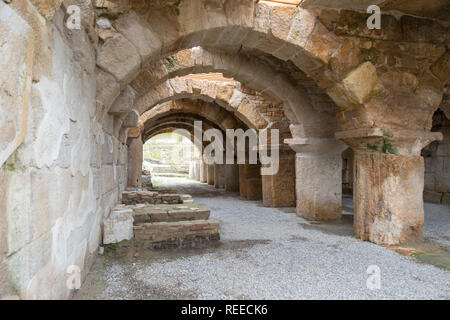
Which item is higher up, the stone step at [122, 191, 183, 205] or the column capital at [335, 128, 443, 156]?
the column capital at [335, 128, 443, 156]

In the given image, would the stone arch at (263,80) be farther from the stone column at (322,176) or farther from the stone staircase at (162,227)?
the stone staircase at (162,227)

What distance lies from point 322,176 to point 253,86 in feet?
6.73

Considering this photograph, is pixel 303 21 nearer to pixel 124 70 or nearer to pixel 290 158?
pixel 124 70

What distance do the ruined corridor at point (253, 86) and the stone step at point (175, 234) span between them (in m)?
0.02

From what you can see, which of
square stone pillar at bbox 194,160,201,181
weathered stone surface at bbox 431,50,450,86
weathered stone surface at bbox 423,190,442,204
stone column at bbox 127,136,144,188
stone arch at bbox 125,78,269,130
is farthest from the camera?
square stone pillar at bbox 194,160,201,181

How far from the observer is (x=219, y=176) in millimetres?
12133

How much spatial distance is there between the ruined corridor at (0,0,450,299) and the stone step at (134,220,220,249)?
2cm

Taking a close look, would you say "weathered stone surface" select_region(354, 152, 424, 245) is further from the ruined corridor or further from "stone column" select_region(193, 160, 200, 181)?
"stone column" select_region(193, 160, 200, 181)

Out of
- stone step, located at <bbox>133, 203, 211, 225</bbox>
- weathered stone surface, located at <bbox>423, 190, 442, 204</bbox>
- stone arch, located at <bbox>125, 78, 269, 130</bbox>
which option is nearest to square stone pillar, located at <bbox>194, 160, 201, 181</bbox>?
stone arch, located at <bbox>125, 78, 269, 130</bbox>

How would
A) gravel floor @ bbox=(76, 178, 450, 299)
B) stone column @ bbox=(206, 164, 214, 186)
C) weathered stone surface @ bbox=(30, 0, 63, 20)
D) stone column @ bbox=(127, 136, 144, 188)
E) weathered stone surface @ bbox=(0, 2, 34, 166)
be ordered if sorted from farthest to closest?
1. stone column @ bbox=(206, 164, 214, 186)
2. stone column @ bbox=(127, 136, 144, 188)
3. gravel floor @ bbox=(76, 178, 450, 299)
4. weathered stone surface @ bbox=(30, 0, 63, 20)
5. weathered stone surface @ bbox=(0, 2, 34, 166)

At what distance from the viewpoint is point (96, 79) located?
8.31ft

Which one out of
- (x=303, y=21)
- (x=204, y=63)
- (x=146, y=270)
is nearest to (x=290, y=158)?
(x=204, y=63)

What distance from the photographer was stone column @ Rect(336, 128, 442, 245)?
137 inches

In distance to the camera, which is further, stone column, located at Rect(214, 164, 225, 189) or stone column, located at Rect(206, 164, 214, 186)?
stone column, located at Rect(206, 164, 214, 186)
